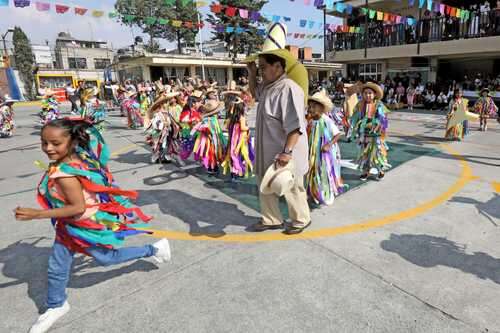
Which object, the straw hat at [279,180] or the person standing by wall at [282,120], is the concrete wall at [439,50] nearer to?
the person standing by wall at [282,120]

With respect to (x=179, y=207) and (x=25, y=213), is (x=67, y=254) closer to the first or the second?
(x=25, y=213)

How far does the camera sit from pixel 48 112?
1141 centimetres

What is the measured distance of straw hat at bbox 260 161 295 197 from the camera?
2.91 metres

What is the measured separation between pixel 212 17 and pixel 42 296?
36255 mm

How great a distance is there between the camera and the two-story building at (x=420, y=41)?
15711 mm

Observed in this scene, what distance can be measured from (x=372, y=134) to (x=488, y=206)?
182cm

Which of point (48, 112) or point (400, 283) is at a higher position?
point (48, 112)

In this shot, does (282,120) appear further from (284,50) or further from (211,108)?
(211,108)

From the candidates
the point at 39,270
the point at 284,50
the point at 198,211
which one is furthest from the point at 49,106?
the point at 284,50

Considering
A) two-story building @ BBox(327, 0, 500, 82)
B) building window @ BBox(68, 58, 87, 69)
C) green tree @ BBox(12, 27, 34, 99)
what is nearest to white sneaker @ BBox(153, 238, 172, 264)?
two-story building @ BBox(327, 0, 500, 82)

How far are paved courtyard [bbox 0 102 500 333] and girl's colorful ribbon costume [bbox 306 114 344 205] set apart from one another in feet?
0.67

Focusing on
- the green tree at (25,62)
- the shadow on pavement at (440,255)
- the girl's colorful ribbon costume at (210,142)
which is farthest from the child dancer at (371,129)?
the green tree at (25,62)

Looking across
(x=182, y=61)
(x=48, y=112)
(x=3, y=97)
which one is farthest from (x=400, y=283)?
(x=182, y=61)

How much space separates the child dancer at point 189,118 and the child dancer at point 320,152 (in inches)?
105
